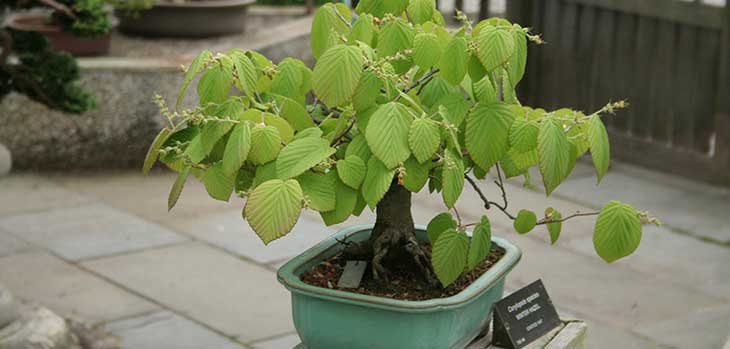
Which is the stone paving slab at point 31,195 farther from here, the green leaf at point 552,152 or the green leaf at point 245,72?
the green leaf at point 552,152

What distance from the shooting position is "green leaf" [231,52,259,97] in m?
2.53

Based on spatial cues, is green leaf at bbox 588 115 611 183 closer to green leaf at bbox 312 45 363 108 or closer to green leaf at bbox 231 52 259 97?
green leaf at bbox 312 45 363 108

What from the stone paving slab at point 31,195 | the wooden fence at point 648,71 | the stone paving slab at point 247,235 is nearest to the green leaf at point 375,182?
the stone paving slab at point 247,235

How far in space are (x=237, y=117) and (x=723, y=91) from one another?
473 cm

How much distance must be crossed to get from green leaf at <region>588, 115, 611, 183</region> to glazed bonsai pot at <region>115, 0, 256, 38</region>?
539 centimetres

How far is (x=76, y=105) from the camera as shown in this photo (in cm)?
539

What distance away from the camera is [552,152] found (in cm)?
247

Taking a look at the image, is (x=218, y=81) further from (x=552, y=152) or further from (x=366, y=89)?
(x=552, y=152)

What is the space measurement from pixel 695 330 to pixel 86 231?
293 centimetres

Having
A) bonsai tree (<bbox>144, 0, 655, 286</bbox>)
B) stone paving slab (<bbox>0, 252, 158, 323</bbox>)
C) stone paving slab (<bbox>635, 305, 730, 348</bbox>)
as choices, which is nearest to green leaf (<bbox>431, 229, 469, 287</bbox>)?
bonsai tree (<bbox>144, 0, 655, 286</bbox>)

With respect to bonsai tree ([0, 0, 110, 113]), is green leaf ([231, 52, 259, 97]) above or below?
above

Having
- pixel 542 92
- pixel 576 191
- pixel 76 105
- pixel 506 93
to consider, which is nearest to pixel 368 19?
pixel 506 93

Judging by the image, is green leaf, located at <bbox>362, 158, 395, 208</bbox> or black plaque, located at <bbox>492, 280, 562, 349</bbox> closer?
green leaf, located at <bbox>362, 158, 395, 208</bbox>

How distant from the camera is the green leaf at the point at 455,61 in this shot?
96.3 inches
